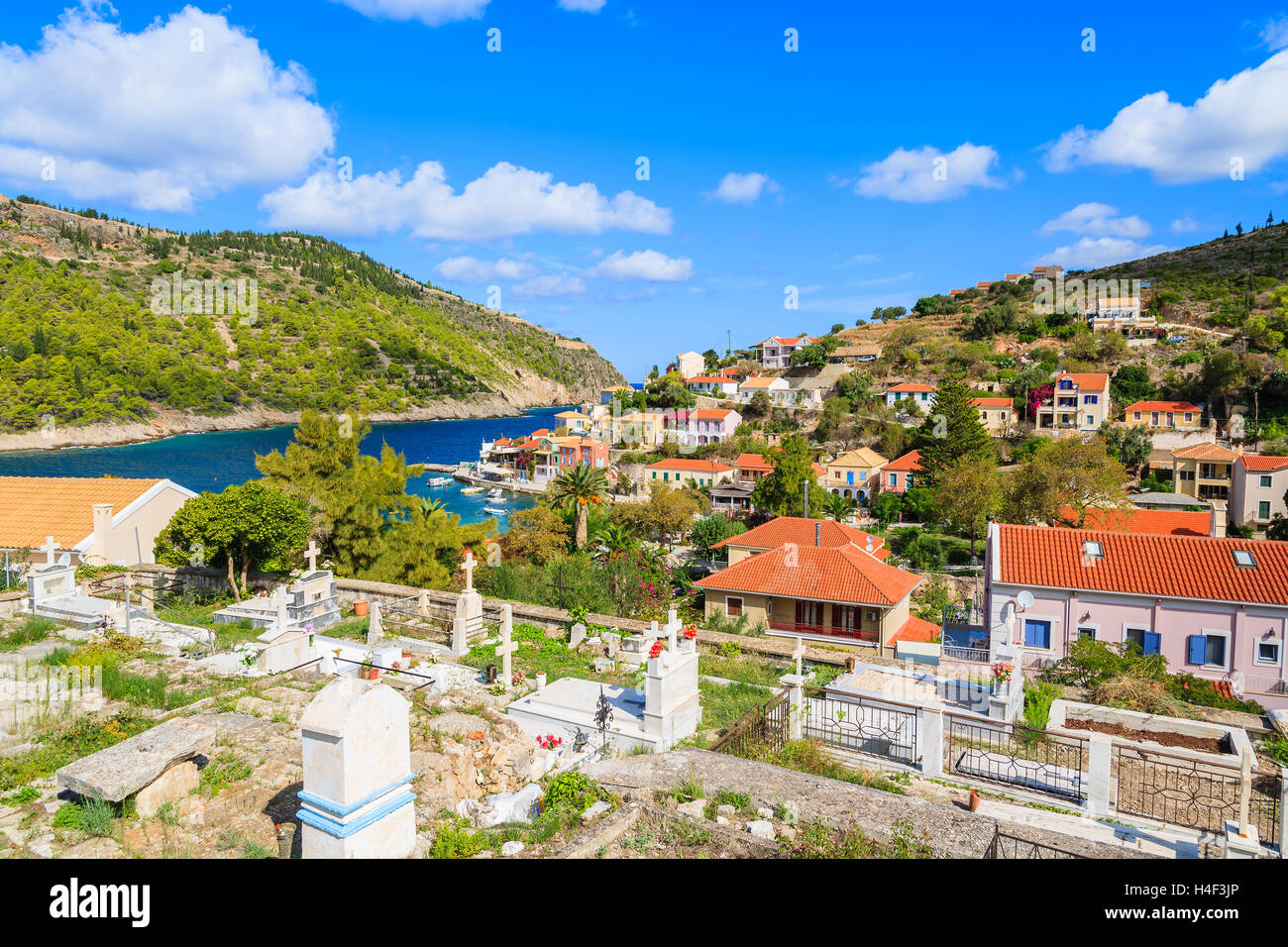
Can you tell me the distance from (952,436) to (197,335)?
12949 centimetres

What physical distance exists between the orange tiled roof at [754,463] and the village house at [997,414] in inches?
966

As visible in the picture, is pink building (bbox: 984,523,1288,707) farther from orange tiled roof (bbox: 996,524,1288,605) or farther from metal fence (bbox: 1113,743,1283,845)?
metal fence (bbox: 1113,743,1283,845)

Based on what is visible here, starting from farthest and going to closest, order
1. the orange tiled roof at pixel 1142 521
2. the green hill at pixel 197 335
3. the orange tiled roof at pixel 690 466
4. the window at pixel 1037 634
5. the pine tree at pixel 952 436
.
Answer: the green hill at pixel 197 335
the orange tiled roof at pixel 690 466
the pine tree at pixel 952 436
the orange tiled roof at pixel 1142 521
the window at pixel 1037 634

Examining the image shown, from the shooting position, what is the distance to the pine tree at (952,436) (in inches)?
2544

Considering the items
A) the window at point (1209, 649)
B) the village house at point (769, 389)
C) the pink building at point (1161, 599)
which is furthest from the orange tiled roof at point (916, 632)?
the village house at point (769, 389)

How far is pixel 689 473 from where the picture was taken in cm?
7688

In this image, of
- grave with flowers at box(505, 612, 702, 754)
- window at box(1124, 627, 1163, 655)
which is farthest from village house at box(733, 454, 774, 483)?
grave with flowers at box(505, 612, 702, 754)

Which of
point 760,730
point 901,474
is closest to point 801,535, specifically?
point 760,730

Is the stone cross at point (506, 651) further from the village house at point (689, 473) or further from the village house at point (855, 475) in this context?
the village house at point (689, 473)

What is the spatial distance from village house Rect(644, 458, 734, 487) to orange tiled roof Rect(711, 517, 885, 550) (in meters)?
35.5

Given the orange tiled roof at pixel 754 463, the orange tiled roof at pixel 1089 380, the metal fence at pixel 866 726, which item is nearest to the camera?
the metal fence at pixel 866 726

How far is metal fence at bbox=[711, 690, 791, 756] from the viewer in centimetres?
799
